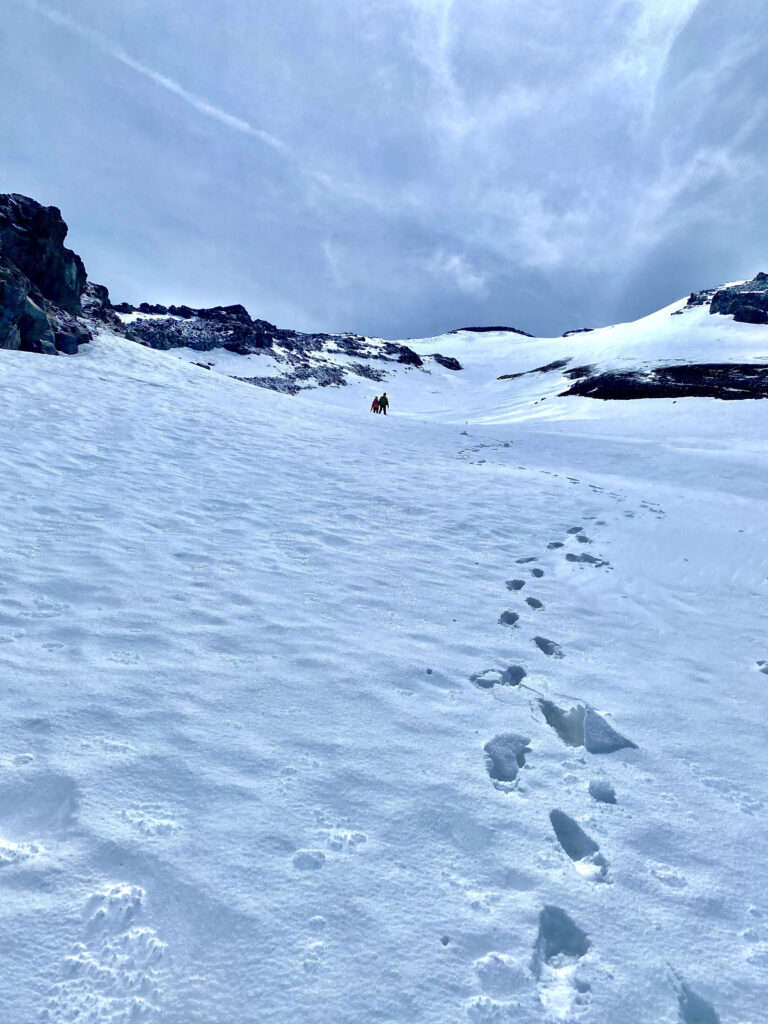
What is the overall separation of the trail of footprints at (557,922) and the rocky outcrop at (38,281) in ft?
64.9

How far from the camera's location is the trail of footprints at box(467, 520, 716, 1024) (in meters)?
2.47

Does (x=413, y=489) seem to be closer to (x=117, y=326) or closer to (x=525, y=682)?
(x=525, y=682)

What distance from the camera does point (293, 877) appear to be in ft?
9.34

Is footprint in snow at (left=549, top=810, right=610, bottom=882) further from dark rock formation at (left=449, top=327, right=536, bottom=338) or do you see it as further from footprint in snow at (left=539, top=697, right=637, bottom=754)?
dark rock formation at (left=449, top=327, right=536, bottom=338)

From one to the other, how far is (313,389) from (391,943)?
178 feet

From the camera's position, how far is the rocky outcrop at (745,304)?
55.5 meters

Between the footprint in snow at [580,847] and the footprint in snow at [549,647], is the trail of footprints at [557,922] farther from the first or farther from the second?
the footprint in snow at [549,647]

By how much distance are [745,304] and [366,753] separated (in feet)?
242

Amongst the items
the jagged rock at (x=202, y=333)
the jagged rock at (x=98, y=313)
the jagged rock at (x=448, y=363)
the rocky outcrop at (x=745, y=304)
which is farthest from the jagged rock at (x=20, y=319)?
the jagged rock at (x=448, y=363)

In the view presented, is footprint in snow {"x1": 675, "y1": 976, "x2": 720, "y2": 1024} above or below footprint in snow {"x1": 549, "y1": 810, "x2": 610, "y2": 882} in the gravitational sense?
below

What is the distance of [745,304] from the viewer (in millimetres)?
59156

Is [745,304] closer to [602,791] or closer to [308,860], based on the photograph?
[602,791]

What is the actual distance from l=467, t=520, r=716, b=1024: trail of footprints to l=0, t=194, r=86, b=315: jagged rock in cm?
2648

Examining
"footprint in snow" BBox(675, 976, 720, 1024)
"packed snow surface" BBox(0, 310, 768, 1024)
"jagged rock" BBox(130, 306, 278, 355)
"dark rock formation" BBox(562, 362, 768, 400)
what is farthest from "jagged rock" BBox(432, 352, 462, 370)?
"footprint in snow" BBox(675, 976, 720, 1024)
